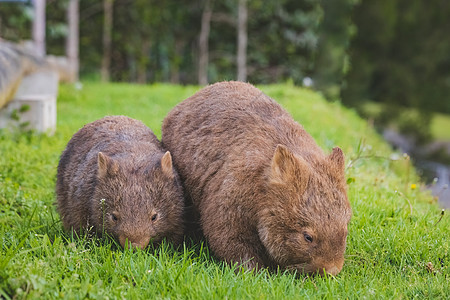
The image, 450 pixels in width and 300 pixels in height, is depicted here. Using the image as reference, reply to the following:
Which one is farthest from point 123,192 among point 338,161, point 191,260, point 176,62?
point 176,62

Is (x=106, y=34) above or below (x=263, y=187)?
above

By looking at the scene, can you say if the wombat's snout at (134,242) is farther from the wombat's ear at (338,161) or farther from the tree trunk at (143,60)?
the tree trunk at (143,60)

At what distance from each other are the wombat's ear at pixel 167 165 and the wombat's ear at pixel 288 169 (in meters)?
0.90

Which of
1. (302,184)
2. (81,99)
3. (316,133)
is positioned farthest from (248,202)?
(81,99)

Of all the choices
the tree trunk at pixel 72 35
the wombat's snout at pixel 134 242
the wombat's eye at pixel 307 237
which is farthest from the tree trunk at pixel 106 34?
the wombat's eye at pixel 307 237

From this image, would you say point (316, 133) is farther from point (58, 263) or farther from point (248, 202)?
point (58, 263)

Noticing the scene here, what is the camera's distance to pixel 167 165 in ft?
14.1

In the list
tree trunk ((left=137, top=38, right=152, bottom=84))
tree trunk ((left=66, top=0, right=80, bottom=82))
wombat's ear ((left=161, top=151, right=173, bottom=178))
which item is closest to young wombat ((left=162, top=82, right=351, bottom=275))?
wombat's ear ((left=161, top=151, right=173, bottom=178))

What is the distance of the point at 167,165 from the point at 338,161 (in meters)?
1.27

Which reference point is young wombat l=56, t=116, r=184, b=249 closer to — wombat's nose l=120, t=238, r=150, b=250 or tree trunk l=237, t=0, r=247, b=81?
wombat's nose l=120, t=238, r=150, b=250

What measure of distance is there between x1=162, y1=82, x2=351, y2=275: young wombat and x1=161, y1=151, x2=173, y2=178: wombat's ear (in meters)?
0.18

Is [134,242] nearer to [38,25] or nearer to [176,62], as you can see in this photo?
[38,25]

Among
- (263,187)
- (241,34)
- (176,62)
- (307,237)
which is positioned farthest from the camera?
(176,62)

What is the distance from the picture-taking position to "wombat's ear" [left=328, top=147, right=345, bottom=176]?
12.8 ft
